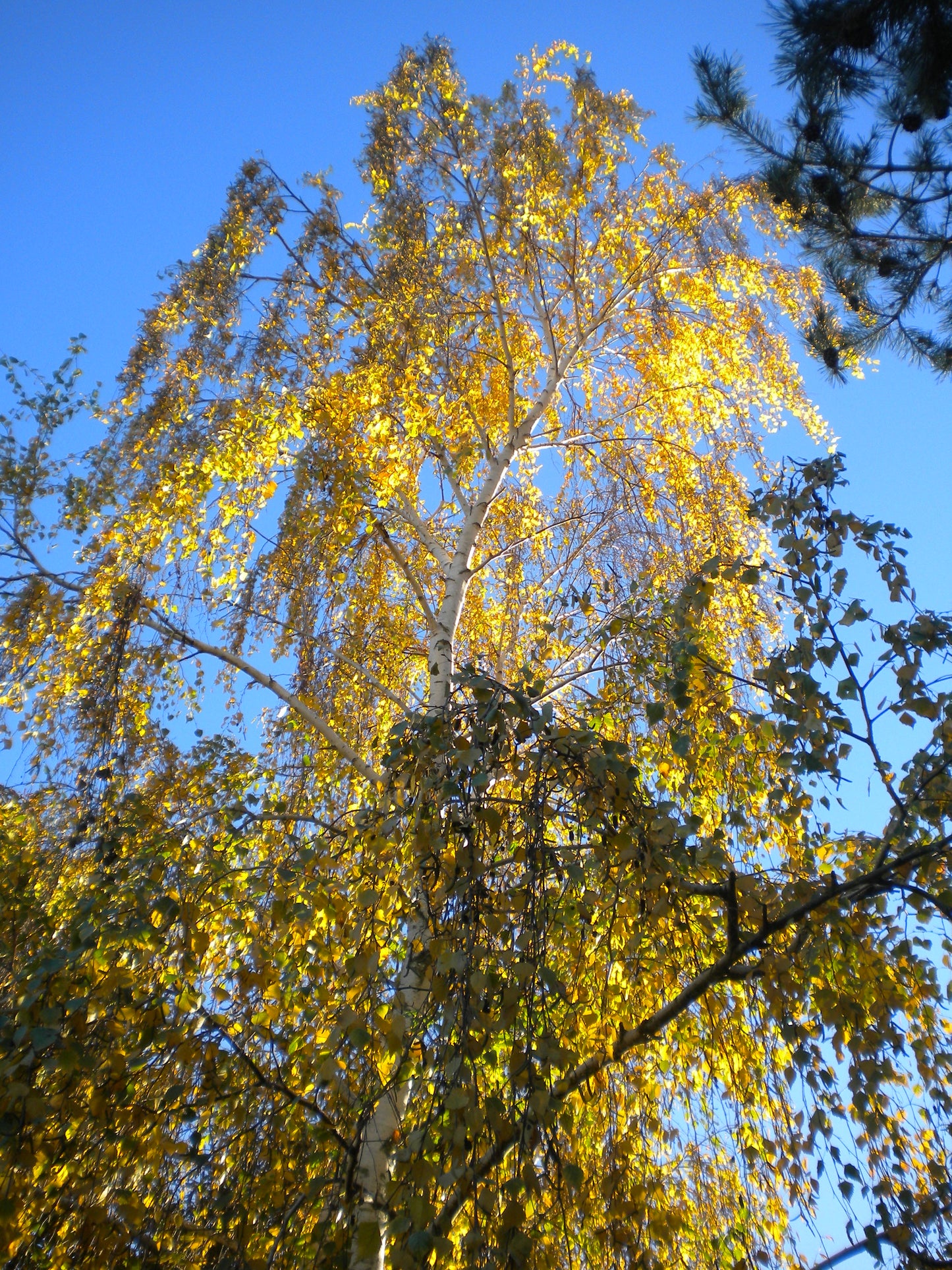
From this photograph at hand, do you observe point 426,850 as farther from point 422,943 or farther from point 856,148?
point 856,148

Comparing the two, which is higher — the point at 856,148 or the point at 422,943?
the point at 856,148

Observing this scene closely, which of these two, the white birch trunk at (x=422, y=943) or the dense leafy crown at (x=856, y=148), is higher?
the dense leafy crown at (x=856, y=148)

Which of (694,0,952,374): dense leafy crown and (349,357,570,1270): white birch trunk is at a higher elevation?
(694,0,952,374): dense leafy crown

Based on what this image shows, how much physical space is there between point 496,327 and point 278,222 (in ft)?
5.58

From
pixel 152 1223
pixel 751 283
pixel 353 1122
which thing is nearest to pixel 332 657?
pixel 353 1122

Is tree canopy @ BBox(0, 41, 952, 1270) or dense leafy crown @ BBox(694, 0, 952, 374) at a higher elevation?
dense leafy crown @ BBox(694, 0, 952, 374)

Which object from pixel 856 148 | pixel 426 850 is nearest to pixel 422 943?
pixel 426 850

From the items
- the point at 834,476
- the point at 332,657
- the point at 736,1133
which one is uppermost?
the point at 332,657

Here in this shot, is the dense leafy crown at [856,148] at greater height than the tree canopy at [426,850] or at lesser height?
greater

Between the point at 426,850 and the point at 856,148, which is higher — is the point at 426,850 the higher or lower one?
the lower one

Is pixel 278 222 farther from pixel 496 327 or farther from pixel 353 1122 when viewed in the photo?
pixel 353 1122

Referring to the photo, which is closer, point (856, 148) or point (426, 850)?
point (426, 850)

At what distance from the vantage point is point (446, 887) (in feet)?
5.84

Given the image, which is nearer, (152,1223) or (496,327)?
(152,1223)
